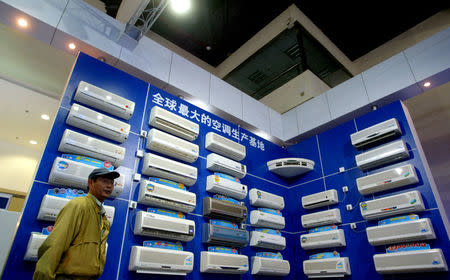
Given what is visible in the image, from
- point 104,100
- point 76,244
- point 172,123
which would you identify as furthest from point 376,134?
point 76,244

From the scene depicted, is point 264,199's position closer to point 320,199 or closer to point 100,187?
point 320,199

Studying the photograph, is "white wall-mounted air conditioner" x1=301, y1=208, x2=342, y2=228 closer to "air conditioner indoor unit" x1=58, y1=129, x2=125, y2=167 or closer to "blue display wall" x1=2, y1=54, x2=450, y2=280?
"blue display wall" x1=2, y1=54, x2=450, y2=280

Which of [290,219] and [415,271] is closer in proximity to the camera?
[415,271]

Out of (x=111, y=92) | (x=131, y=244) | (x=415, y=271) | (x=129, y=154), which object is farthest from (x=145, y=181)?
(x=415, y=271)

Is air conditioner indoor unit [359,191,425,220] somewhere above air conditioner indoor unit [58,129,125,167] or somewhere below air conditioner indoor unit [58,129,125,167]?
below

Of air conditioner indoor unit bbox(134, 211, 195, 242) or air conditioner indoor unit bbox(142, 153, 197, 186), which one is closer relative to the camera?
air conditioner indoor unit bbox(134, 211, 195, 242)

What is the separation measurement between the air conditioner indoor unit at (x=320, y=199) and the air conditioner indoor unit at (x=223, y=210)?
128cm

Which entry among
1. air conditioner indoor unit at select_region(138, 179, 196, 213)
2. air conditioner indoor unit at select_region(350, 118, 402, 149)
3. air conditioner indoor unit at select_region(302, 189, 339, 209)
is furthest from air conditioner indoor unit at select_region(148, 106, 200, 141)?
air conditioner indoor unit at select_region(350, 118, 402, 149)

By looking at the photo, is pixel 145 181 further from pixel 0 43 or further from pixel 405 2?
pixel 405 2

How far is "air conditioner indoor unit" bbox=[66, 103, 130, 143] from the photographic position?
9.98ft

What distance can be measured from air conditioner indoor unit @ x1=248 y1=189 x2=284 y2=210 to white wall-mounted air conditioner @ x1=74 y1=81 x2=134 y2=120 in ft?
7.44

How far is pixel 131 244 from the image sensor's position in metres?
3.04

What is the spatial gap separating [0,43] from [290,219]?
538 cm

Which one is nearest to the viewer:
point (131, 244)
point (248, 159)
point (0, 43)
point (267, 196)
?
point (131, 244)
